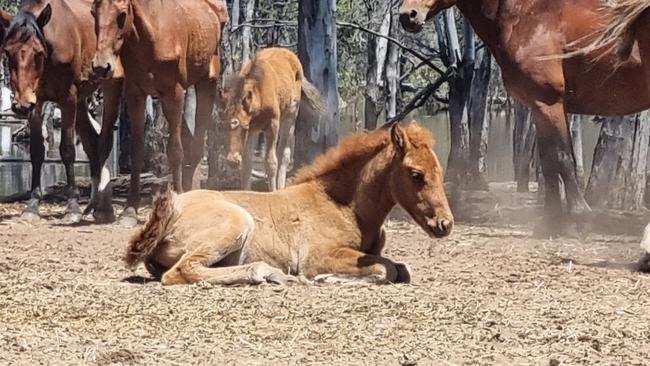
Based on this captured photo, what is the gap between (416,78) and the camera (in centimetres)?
6988

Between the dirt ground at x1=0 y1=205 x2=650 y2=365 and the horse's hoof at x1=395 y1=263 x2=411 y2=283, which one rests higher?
the horse's hoof at x1=395 y1=263 x2=411 y2=283

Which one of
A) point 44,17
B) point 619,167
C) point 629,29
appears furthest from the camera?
point 619,167

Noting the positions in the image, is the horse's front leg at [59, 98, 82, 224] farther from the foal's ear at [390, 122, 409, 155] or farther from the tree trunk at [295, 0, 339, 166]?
the foal's ear at [390, 122, 409, 155]

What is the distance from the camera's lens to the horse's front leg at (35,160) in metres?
13.6

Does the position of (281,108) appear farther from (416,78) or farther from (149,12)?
(416,78)

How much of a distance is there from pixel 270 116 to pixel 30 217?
384 centimetres

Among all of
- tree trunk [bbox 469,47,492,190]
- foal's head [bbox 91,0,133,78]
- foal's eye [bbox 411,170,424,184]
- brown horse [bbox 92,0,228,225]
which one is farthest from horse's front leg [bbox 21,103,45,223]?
tree trunk [bbox 469,47,492,190]

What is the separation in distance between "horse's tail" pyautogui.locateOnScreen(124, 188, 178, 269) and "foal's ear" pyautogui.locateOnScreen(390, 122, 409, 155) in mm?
1563

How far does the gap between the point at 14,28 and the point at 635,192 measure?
7.65 meters

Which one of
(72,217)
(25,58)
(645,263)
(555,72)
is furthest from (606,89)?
(25,58)

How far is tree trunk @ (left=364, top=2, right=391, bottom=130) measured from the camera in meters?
29.8

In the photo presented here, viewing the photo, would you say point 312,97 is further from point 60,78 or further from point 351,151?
point 351,151

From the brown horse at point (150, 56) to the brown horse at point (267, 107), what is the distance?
4.19ft

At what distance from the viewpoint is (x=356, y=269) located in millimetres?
8250
